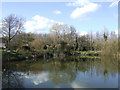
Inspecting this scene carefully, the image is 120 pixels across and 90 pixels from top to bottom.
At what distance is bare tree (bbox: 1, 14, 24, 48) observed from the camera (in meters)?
13.0

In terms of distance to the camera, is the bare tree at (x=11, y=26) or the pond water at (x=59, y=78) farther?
the bare tree at (x=11, y=26)

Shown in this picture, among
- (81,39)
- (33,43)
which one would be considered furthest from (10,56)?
(81,39)

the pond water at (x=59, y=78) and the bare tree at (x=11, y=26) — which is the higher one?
the bare tree at (x=11, y=26)

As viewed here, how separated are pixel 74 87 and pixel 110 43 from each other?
40.9 ft

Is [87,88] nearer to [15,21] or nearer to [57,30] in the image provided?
[15,21]

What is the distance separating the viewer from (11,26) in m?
13.5

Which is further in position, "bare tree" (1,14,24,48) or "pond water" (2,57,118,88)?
"bare tree" (1,14,24,48)

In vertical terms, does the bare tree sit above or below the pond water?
above

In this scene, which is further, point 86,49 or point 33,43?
point 86,49

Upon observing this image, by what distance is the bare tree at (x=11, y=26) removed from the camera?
512 inches

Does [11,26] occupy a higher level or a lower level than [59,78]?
higher

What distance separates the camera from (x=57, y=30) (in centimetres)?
2088

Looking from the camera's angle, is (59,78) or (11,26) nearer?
(59,78)

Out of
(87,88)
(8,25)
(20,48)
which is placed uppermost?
(8,25)
